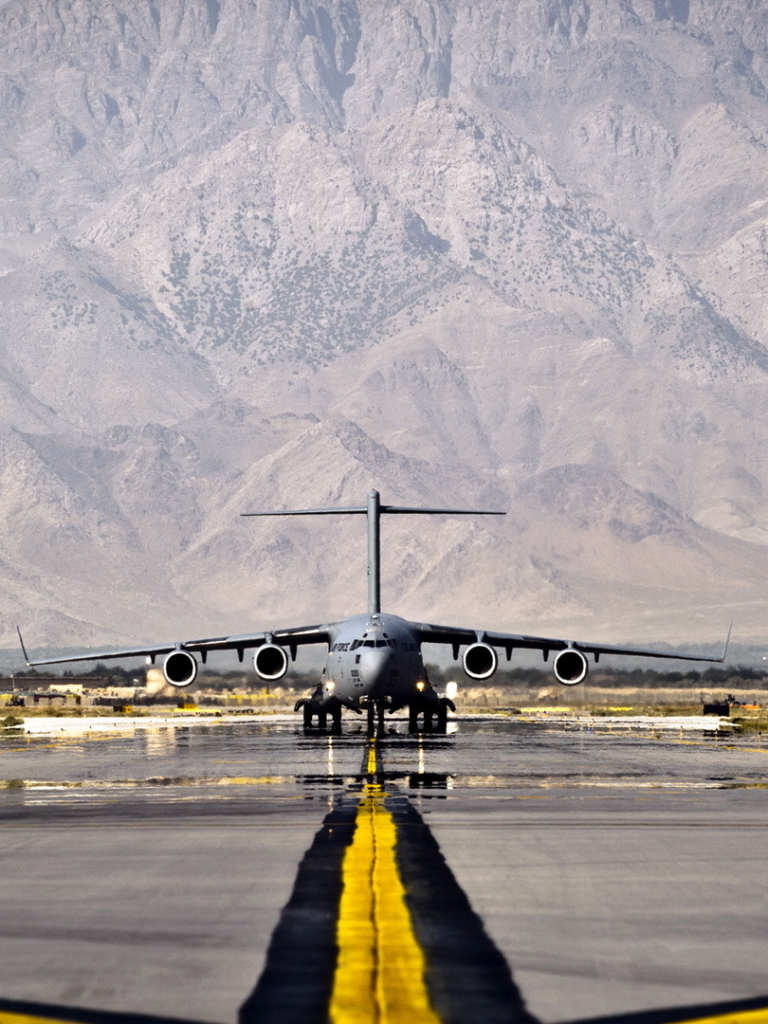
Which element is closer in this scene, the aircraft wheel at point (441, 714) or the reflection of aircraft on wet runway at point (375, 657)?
the reflection of aircraft on wet runway at point (375, 657)

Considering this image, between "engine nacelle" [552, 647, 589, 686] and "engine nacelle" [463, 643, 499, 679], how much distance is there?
1.93 meters

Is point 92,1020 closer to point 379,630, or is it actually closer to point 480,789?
point 480,789

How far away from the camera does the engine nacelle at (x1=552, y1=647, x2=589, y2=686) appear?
53.8 meters

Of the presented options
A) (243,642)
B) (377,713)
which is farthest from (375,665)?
(243,642)

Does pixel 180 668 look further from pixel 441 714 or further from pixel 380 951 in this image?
pixel 380 951

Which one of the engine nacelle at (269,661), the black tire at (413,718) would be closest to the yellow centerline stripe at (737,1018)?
the engine nacelle at (269,661)

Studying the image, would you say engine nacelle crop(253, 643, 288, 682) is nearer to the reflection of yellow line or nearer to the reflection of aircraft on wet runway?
the reflection of aircraft on wet runway

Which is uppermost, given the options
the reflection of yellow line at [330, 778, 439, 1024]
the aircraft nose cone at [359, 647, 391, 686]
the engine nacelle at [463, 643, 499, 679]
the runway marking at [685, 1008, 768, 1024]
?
the engine nacelle at [463, 643, 499, 679]

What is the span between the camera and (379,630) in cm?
4981

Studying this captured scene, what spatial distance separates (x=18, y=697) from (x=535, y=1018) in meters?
119

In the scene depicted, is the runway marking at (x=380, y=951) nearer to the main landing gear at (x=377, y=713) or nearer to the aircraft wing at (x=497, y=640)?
the main landing gear at (x=377, y=713)

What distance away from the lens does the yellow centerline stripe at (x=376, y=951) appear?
29.9ft

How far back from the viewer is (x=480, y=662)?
5319 cm

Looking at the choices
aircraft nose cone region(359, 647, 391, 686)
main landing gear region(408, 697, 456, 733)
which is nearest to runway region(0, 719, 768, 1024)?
aircraft nose cone region(359, 647, 391, 686)
